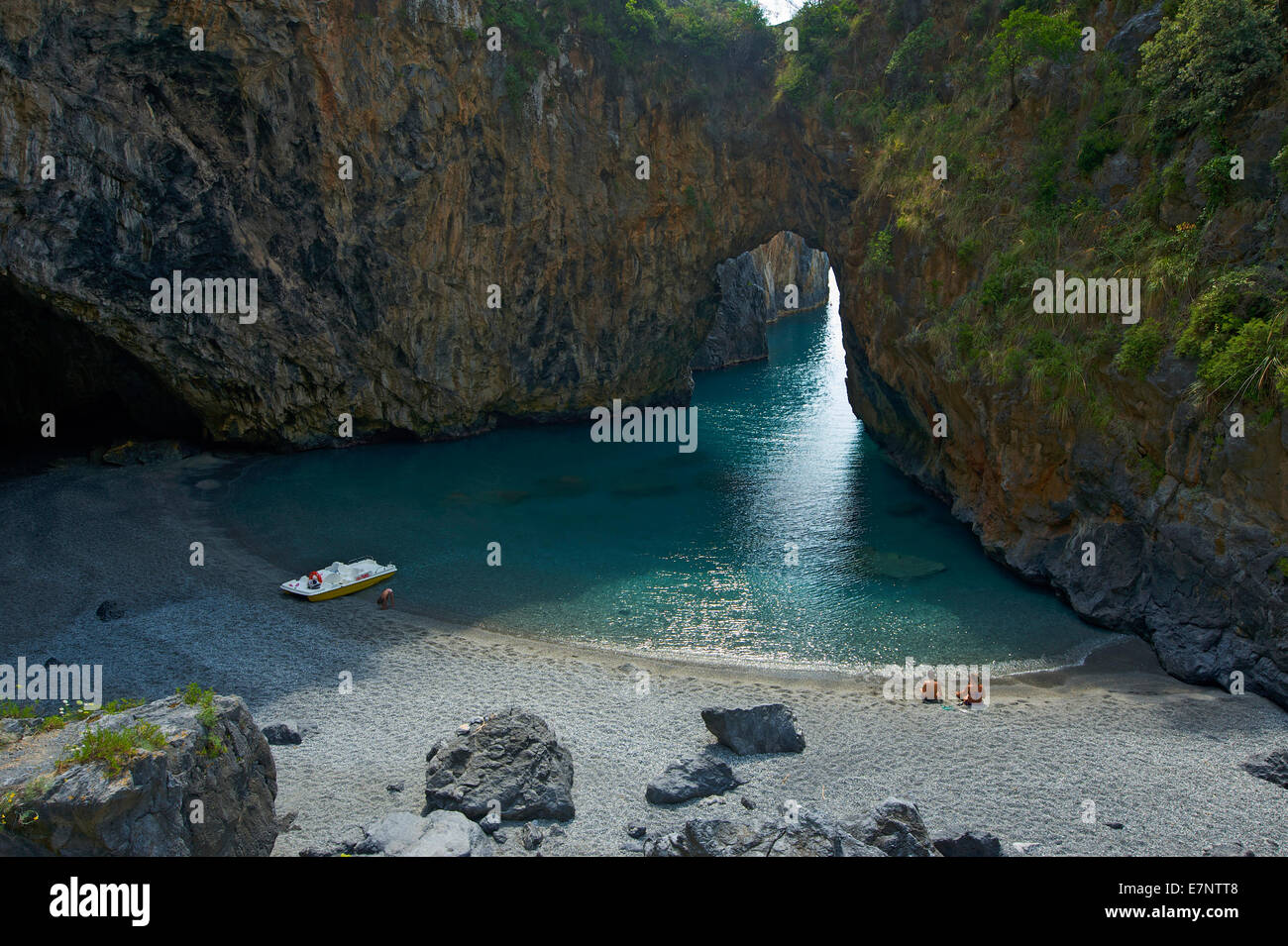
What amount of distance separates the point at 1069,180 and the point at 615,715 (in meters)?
20.1

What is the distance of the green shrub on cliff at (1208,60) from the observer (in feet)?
65.3

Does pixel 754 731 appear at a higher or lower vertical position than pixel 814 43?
lower

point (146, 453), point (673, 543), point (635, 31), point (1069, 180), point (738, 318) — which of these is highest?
point (635, 31)

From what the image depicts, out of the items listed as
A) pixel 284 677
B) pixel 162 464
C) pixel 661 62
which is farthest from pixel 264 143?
pixel 284 677

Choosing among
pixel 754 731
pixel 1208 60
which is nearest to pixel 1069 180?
pixel 1208 60

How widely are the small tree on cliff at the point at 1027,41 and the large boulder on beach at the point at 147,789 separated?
27457mm

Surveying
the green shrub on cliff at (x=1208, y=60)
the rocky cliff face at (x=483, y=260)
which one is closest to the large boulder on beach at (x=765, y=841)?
the rocky cliff face at (x=483, y=260)

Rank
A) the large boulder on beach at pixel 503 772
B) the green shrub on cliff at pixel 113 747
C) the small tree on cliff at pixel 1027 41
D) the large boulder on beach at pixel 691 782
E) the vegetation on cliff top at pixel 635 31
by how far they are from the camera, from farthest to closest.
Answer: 1. the vegetation on cliff top at pixel 635 31
2. the small tree on cliff at pixel 1027 41
3. the large boulder on beach at pixel 691 782
4. the large boulder on beach at pixel 503 772
5. the green shrub on cliff at pixel 113 747

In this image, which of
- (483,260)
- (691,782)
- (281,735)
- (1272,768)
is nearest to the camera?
(691,782)

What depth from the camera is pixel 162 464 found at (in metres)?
35.7

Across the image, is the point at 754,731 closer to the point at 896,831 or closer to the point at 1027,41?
the point at 896,831

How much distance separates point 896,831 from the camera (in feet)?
40.3

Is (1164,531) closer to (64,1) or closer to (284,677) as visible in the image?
(284,677)

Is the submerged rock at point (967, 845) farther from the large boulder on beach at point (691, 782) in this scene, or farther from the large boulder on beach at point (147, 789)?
the large boulder on beach at point (147, 789)
